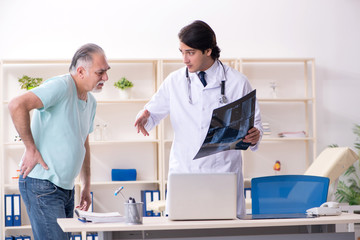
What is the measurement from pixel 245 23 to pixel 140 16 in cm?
115

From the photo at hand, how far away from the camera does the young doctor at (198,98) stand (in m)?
2.50

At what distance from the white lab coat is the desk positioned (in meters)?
0.37

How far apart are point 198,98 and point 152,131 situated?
2.93m

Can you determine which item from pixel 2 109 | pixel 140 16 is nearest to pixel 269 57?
pixel 140 16

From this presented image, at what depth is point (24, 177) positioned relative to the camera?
7.28ft

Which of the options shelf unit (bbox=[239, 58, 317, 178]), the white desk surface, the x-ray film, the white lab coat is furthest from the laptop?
shelf unit (bbox=[239, 58, 317, 178])

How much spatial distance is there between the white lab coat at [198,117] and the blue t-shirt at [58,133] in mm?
491

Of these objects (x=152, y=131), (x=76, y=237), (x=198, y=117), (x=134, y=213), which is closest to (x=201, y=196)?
(x=134, y=213)

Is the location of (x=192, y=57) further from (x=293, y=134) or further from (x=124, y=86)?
(x=293, y=134)

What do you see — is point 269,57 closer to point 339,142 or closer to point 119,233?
point 339,142

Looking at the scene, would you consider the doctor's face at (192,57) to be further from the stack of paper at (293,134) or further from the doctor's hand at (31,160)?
the stack of paper at (293,134)

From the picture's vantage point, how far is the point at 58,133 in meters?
2.26

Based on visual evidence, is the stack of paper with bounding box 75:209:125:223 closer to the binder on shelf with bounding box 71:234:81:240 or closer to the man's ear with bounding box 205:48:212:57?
the man's ear with bounding box 205:48:212:57

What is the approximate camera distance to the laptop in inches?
77.0
